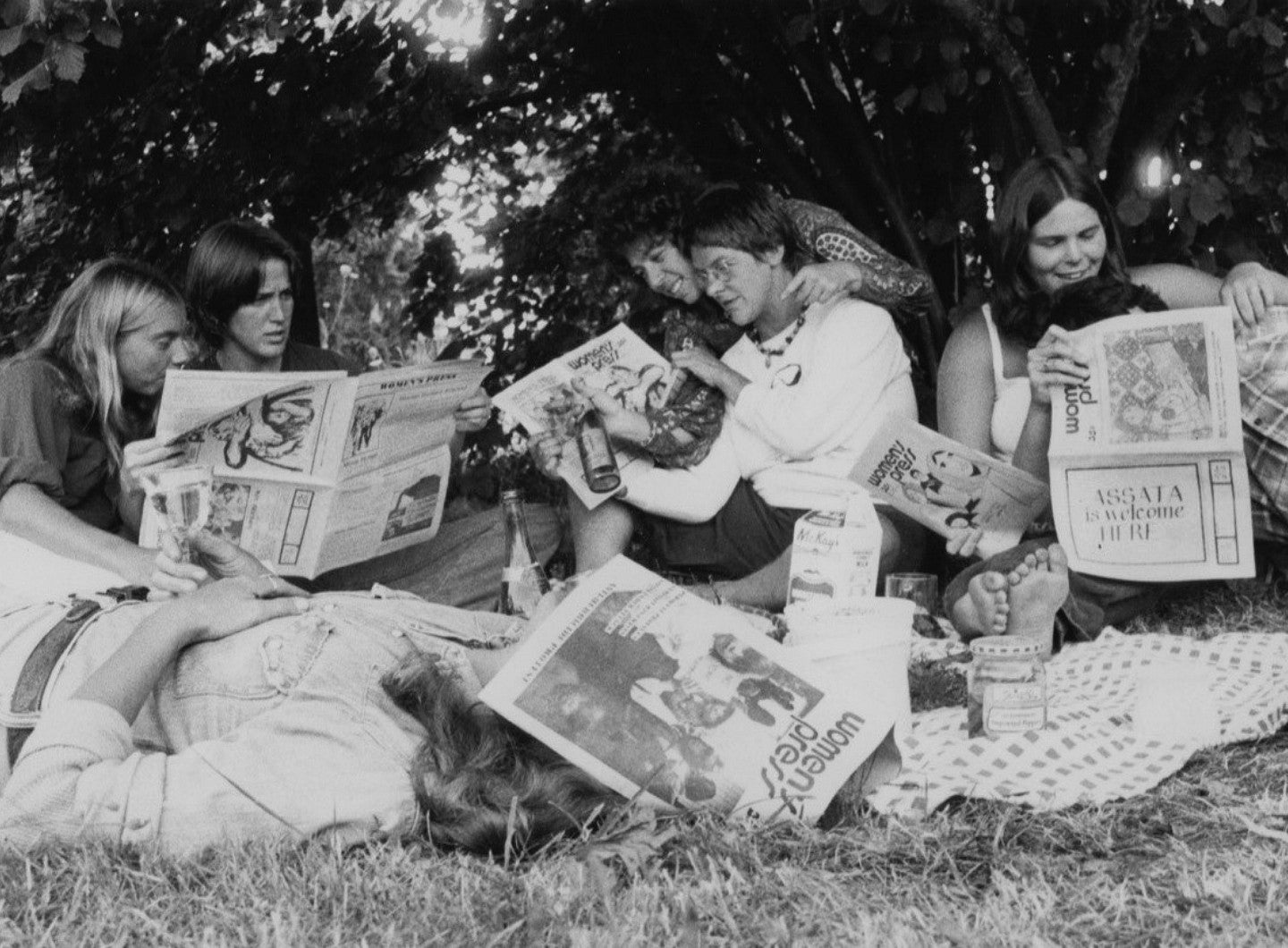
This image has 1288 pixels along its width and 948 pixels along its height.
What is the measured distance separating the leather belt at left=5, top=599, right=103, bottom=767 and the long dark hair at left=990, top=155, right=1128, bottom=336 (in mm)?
2405

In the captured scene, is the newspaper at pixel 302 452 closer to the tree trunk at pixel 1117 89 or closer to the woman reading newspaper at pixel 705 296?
the woman reading newspaper at pixel 705 296

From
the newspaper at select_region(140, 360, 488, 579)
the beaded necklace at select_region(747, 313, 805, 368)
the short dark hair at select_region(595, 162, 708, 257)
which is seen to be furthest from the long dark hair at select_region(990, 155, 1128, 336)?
the newspaper at select_region(140, 360, 488, 579)

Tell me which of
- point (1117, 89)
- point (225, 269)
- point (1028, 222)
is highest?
point (1117, 89)

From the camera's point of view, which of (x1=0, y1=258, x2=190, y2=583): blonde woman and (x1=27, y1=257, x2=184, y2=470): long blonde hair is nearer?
(x1=0, y1=258, x2=190, y2=583): blonde woman

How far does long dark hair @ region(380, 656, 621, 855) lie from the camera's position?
7.15 ft

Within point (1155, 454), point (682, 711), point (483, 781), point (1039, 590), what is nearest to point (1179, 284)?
point (1155, 454)

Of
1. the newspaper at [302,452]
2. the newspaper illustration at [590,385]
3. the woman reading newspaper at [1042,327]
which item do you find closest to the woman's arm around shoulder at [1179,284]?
the woman reading newspaper at [1042,327]

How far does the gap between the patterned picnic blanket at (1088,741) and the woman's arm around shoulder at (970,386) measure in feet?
2.78

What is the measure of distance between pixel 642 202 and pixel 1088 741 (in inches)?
119

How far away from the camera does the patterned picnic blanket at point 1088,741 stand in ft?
8.07

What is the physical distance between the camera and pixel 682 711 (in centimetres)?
232

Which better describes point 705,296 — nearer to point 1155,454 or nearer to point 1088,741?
point 1155,454

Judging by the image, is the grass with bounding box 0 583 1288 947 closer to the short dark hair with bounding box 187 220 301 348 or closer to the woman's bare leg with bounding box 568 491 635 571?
the woman's bare leg with bounding box 568 491 635 571

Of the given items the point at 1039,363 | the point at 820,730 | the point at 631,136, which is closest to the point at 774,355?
the point at 1039,363
